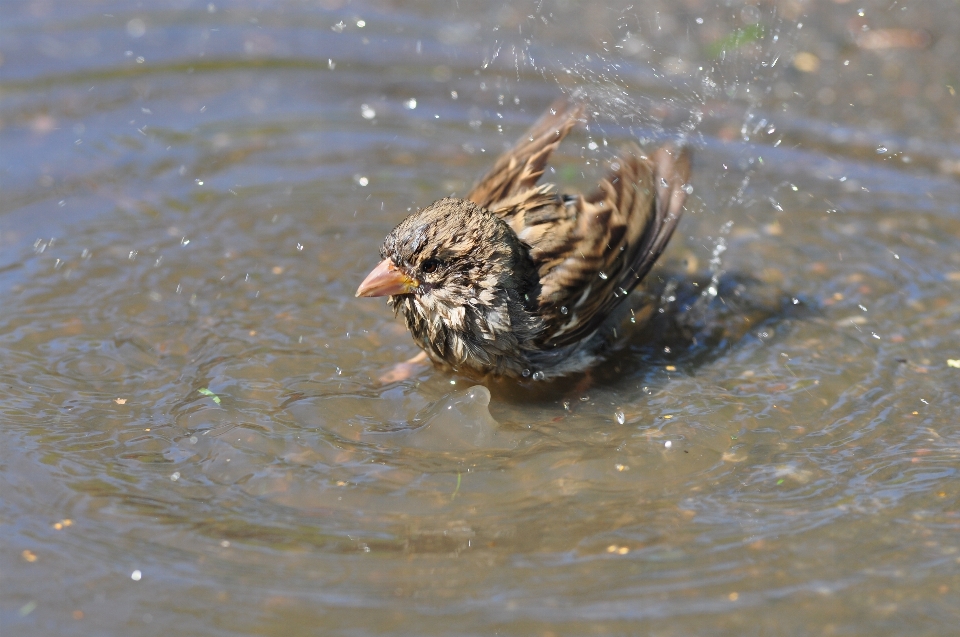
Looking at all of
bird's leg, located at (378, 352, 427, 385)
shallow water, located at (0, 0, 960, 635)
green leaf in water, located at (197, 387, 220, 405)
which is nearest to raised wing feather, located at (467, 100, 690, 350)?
shallow water, located at (0, 0, 960, 635)

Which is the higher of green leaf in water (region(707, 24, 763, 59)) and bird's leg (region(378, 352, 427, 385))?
green leaf in water (region(707, 24, 763, 59))

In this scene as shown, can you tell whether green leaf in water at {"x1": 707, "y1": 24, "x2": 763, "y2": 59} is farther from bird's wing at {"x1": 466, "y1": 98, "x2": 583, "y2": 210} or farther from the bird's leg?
the bird's leg

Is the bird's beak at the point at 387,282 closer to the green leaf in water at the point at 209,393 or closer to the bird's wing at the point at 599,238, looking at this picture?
the bird's wing at the point at 599,238

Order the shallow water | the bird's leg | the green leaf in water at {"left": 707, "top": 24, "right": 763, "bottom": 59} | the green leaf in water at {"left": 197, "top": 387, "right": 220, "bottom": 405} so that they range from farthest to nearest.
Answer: the green leaf in water at {"left": 707, "top": 24, "right": 763, "bottom": 59} → the bird's leg → the green leaf in water at {"left": 197, "top": 387, "right": 220, "bottom": 405} → the shallow water

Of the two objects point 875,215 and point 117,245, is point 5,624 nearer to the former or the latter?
point 117,245

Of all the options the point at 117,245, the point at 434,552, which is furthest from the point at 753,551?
the point at 117,245

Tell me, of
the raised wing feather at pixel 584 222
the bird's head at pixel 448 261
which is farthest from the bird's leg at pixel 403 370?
the raised wing feather at pixel 584 222

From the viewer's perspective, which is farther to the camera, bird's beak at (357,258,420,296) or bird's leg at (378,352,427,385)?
bird's leg at (378,352,427,385)

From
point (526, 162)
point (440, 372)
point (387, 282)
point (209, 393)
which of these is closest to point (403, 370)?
point (440, 372)
